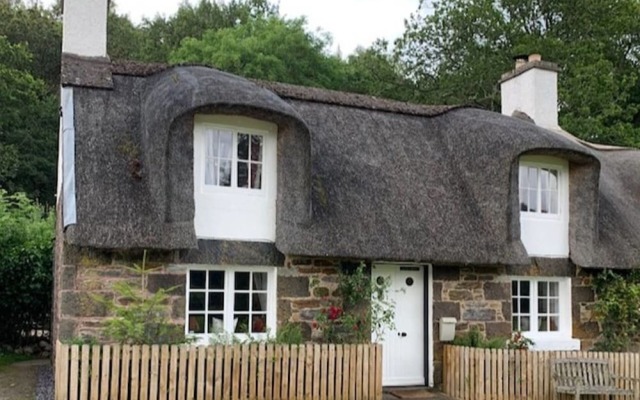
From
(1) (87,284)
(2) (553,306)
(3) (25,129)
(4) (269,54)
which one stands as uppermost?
(4) (269,54)

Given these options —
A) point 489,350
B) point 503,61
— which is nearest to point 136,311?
point 489,350

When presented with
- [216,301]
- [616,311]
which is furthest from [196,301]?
[616,311]

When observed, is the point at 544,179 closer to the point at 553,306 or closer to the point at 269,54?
the point at 553,306

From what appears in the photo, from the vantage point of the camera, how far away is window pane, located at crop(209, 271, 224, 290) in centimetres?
1012

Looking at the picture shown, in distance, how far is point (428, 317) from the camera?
37.9ft

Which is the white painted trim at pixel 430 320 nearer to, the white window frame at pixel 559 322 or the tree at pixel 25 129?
the white window frame at pixel 559 322

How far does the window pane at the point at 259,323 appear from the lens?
1030 centimetres

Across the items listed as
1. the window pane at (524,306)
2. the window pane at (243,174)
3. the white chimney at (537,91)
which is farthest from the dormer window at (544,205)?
the window pane at (243,174)

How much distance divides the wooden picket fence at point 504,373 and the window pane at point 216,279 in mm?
3886

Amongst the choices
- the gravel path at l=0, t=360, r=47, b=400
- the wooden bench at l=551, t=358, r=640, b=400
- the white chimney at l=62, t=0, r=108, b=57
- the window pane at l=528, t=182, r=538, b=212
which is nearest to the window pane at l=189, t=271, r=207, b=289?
the gravel path at l=0, t=360, r=47, b=400

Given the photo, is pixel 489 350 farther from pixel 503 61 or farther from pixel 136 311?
pixel 503 61

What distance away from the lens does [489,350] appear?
10461 millimetres

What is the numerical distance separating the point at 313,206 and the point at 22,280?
26.7 feet

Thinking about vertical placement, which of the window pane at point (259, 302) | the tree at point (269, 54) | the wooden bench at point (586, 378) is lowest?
the wooden bench at point (586, 378)
